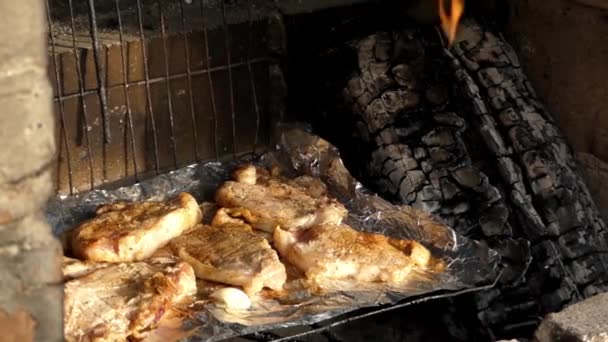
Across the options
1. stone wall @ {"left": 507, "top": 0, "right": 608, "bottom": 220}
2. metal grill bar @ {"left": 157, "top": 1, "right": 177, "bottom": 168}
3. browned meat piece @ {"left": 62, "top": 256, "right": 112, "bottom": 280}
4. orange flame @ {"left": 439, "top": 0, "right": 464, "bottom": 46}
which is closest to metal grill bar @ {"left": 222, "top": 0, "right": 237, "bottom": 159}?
metal grill bar @ {"left": 157, "top": 1, "right": 177, "bottom": 168}

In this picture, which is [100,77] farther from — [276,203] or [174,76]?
[276,203]

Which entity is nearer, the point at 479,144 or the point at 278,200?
the point at 278,200

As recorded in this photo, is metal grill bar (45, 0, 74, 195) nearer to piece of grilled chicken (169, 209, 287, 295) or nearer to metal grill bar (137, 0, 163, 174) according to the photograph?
metal grill bar (137, 0, 163, 174)

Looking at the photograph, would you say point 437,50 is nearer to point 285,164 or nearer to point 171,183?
point 285,164

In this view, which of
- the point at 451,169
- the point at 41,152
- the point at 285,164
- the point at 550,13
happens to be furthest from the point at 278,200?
the point at 41,152

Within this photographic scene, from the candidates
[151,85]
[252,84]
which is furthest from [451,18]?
[151,85]

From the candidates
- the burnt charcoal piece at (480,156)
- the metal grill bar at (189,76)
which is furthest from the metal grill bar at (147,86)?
the burnt charcoal piece at (480,156)
